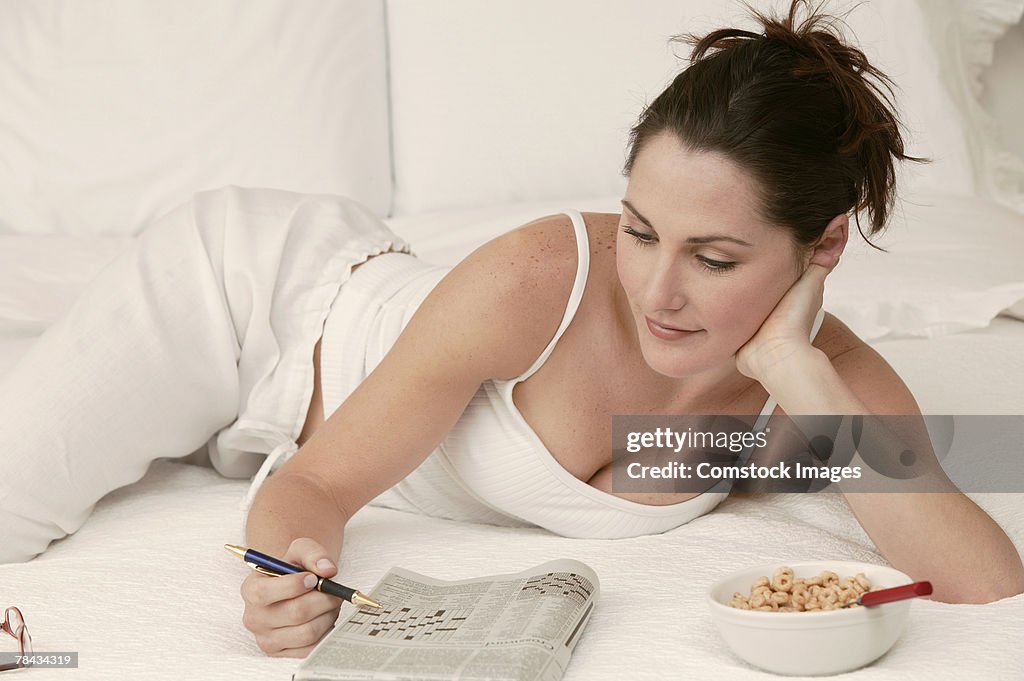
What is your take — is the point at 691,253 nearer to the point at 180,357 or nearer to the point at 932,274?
the point at 180,357

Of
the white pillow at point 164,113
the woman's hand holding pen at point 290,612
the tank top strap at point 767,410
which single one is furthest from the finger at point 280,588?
the white pillow at point 164,113

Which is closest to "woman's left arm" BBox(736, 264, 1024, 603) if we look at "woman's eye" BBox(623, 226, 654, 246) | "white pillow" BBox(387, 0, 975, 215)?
"woman's eye" BBox(623, 226, 654, 246)

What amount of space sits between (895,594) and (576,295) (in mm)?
531

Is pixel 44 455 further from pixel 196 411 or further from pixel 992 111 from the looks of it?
pixel 992 111

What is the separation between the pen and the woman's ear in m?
0.63

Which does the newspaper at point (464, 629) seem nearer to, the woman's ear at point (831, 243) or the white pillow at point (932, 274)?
the woman's ear at point (831, 243)

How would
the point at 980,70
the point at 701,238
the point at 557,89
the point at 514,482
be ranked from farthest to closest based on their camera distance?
the point at 980,70 → the point at 557,89 → the point at 514,482 → the point at 701,238

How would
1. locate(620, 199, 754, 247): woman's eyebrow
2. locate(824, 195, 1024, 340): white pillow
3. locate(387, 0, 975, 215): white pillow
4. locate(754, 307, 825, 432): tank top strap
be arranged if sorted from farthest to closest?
1. locate(387, 0, 975, 215): white pillow
2. locate(824, 195, 1024, 340): white pillow
3. locate(754, 307, 825, 432): tank top strap
4. locate(620, 199, 754, 247): woman's eyebrow

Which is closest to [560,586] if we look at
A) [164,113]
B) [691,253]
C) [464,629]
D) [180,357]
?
[464,629]

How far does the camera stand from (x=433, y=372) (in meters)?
1.28

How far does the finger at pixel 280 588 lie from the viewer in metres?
1.02

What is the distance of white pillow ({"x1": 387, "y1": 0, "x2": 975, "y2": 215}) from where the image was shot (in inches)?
91.4

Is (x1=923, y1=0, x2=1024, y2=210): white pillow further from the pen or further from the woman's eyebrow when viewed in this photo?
the pen

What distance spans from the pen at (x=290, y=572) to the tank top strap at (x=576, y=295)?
39 centimetres
